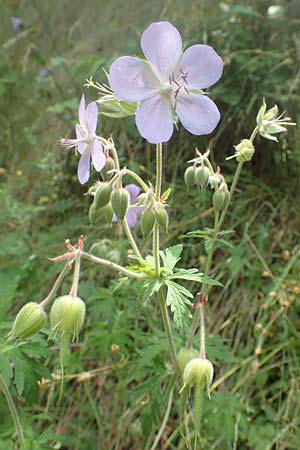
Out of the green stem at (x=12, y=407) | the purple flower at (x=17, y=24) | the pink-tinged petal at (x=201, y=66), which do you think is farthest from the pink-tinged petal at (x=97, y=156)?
the purple flower at (x=17, y=24)

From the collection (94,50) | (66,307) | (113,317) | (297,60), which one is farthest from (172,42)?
(94,50)

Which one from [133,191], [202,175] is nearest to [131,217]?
[133,191]

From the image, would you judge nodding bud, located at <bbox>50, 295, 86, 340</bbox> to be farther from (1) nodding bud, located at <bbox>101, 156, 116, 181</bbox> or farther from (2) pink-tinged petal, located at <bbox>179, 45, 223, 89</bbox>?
(2) pink-tinged petal, located at <bbox>179, 45, 223, 89</bbox>

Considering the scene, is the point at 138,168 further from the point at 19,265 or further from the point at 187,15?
the point at 187,15

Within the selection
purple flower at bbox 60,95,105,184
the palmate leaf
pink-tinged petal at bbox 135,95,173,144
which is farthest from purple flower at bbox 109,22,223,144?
the palmate leaf

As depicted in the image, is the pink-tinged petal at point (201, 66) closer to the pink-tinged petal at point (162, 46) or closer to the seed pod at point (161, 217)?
the pink-tinged petal at point (162, 46)

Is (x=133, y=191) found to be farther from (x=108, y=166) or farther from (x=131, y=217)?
(x=108, y=166)

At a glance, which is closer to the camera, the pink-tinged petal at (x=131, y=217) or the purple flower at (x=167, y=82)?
the purple flower at (x=167, y=82)
